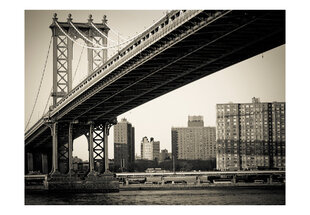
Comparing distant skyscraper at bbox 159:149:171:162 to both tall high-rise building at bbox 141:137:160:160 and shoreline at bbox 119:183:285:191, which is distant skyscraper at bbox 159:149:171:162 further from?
shoreline at bbox 119:183:285:191

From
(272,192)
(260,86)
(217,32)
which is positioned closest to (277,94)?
(260,86)

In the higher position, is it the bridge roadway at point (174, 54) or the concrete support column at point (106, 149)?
the bridge roadway at point (174, 54)

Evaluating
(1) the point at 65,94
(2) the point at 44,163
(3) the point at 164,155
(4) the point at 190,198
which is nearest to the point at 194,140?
(3) the point at 164,155

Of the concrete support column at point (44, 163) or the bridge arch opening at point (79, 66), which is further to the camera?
the concrete support column at point (44, 163)

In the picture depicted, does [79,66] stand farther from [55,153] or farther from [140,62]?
[140,62]

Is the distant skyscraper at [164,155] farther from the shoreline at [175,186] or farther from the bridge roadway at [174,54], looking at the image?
the shoreline at [175,186]

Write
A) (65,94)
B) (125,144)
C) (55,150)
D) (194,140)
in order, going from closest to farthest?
1. (194,140)
2. (125,144)
3. (65,94)
4. (55,150)

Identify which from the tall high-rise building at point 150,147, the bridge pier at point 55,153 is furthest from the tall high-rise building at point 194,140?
the bridge pier at point 55,153
